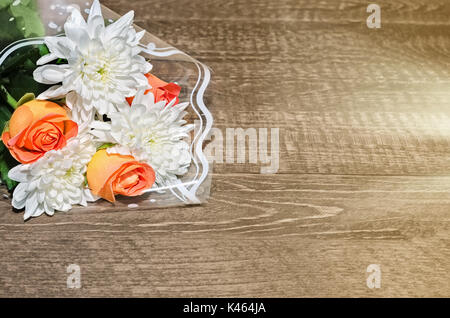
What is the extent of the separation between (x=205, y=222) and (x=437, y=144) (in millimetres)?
457

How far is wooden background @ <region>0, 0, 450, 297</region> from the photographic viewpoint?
2.40 feet

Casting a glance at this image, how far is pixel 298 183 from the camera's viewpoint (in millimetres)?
808

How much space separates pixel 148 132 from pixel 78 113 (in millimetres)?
97

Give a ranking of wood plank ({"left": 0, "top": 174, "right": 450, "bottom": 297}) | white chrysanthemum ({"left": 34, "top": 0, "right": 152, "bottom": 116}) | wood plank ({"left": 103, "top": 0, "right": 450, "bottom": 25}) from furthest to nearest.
A: wood plank ({"left": 103, "top": 0, "right": 450, "bottom": 25}) → wood plank ({"left": 0, "top": 174, "right": 450, "bottom": 297}) → white chrysanthemum ({"left": 34, "top": 0, "right": 152, "bottom": 116})

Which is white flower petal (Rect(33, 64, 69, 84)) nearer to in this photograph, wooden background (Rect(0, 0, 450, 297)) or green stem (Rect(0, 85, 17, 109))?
green stem (Rect(0, 85, 17, 109))

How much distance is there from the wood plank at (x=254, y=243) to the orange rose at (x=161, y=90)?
17cm

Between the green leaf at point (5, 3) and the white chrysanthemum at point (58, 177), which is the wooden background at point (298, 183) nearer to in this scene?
the white chrysanthemum at point (58, 177)

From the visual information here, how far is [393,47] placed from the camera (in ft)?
3.06

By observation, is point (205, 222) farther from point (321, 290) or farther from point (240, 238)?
point (321, 290)

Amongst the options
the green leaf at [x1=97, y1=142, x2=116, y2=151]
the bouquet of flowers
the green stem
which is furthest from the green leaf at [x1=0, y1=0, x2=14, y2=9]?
the green leaf at [x1=97, y1=142, x2=116, y2=151]

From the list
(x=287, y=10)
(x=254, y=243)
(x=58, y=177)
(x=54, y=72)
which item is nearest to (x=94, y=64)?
(x=54, y=72)

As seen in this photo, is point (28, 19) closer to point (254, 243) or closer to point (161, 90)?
point (161, 90)

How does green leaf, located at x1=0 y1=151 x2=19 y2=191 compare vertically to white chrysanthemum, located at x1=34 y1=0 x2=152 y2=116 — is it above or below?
below

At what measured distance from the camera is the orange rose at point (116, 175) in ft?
2.04
